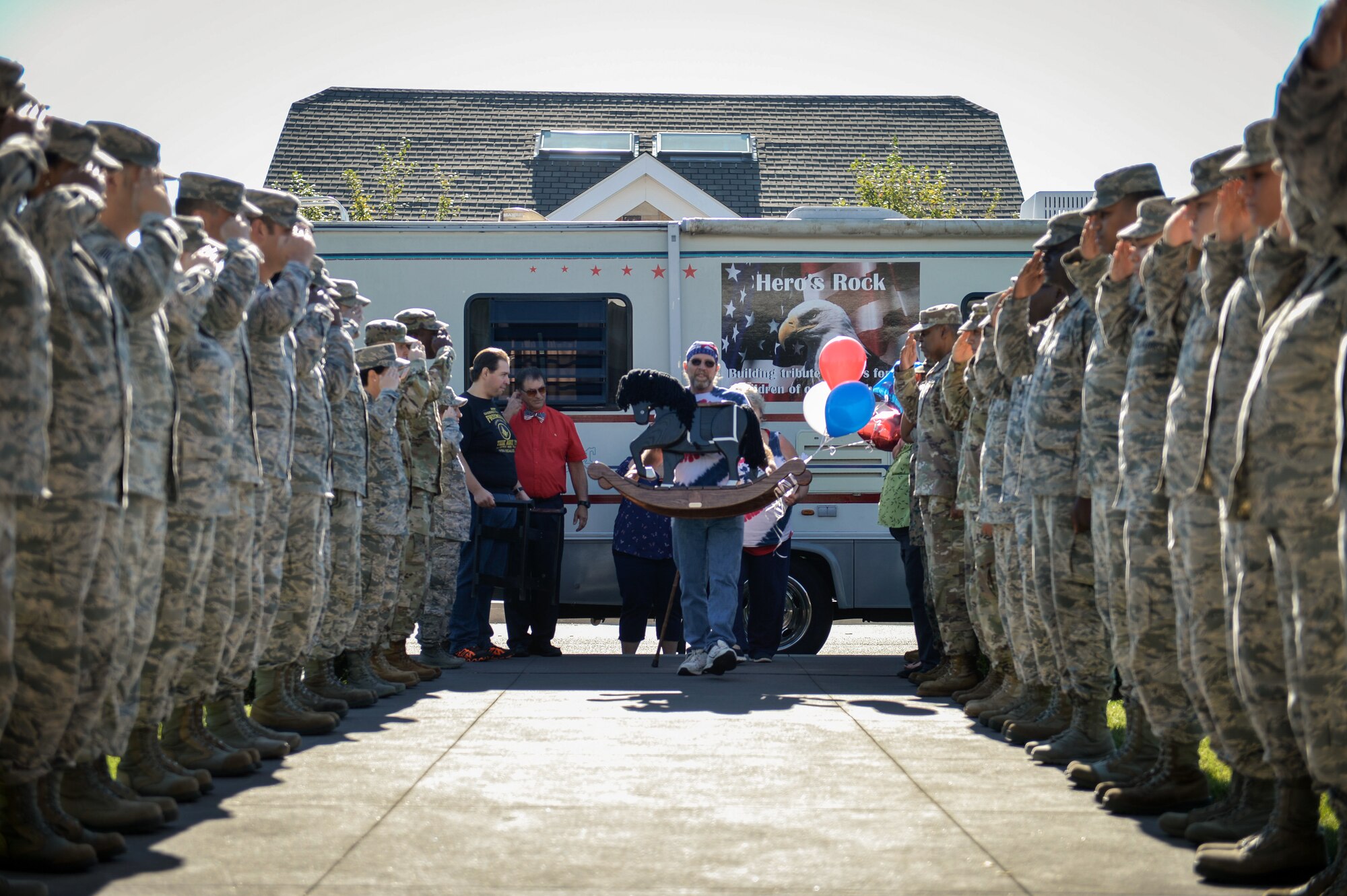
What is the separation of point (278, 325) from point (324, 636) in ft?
6.53

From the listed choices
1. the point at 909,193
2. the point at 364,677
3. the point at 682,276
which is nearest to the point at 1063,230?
the point at 364,677

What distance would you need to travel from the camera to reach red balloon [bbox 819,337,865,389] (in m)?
10.1

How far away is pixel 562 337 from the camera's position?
10781 mm

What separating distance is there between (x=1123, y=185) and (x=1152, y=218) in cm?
65

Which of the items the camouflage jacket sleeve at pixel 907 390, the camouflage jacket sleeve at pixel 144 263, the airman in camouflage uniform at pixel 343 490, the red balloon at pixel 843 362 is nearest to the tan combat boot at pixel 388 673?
the airman in camouflage uniform at pixel 343 490

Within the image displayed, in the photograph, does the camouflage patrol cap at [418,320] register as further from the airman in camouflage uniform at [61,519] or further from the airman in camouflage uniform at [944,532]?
the airman in camouflage uniform at [61,519]

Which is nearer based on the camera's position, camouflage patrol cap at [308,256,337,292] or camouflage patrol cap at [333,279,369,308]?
camouflage patrol cap at [308,256,337,292]

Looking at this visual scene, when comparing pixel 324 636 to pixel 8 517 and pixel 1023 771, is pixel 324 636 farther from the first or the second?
pixel 8 517

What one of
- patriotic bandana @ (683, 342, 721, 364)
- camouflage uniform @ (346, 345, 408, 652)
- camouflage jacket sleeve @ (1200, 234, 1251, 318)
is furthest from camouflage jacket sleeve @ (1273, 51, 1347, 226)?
patriotic bandana @ (683, 342, 721, 364)

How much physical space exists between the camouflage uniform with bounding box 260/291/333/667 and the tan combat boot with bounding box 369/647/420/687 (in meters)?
1.95

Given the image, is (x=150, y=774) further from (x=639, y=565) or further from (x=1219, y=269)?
(x=639, y=565)

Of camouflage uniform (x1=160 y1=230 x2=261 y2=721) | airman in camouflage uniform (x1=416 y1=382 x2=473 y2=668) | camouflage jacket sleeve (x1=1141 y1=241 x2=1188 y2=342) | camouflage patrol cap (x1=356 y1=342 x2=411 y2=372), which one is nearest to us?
camouflage jacket sleeve (x1=1141 y1=241 x2=1188 y2=342)

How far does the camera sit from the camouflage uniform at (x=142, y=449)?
14.4 feet

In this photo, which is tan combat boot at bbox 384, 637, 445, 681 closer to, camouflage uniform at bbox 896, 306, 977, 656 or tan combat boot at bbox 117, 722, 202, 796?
camouflage uniform at bbox 896, 306, 977, 656
